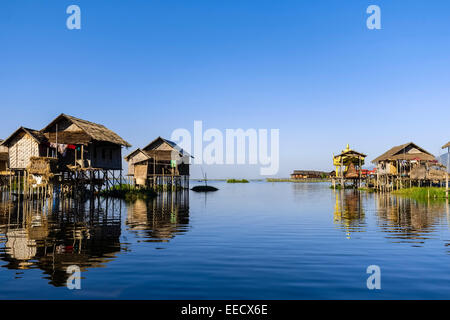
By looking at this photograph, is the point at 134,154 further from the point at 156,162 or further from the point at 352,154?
the point at 352,154

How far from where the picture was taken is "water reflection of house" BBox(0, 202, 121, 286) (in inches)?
367

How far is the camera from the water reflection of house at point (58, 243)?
30.6 feet

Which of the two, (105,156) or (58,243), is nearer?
(58,243)

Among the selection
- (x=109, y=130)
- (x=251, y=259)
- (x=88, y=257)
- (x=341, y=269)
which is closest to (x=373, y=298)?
(x=341, y=269)

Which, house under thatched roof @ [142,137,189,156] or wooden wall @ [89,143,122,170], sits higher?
house under thatched roof @ [142,137,189,156]

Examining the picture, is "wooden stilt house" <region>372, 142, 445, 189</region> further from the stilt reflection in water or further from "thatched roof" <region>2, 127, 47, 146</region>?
"thatched roof" <region>2, 127, 47, 146</region>

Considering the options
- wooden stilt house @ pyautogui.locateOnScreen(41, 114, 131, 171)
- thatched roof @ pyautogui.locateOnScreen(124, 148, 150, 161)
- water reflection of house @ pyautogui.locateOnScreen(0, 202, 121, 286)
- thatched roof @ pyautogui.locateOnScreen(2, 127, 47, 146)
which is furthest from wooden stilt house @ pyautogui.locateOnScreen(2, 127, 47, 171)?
thatched roof @ pyautogui.locateOnScreen(124, 148, 150, 161)

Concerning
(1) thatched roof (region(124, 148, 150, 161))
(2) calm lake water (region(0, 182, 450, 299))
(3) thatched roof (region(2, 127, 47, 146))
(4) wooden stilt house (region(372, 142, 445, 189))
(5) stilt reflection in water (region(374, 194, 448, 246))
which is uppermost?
(3) thatched roof (region(2, 127, 47, 146))

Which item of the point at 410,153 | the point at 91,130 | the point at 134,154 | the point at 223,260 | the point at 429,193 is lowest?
the point at 223,260

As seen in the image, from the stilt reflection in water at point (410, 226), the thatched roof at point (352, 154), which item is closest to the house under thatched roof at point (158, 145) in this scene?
the thatched roof at point (352, 154)

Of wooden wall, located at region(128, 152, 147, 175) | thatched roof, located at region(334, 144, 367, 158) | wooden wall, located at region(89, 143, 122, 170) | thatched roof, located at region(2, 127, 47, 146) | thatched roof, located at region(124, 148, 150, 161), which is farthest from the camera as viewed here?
thatched roof, located at region(334, 144, 367, 158)

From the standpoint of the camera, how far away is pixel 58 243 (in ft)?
40.2

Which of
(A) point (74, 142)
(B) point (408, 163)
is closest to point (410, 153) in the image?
(B) point (408, 163)
